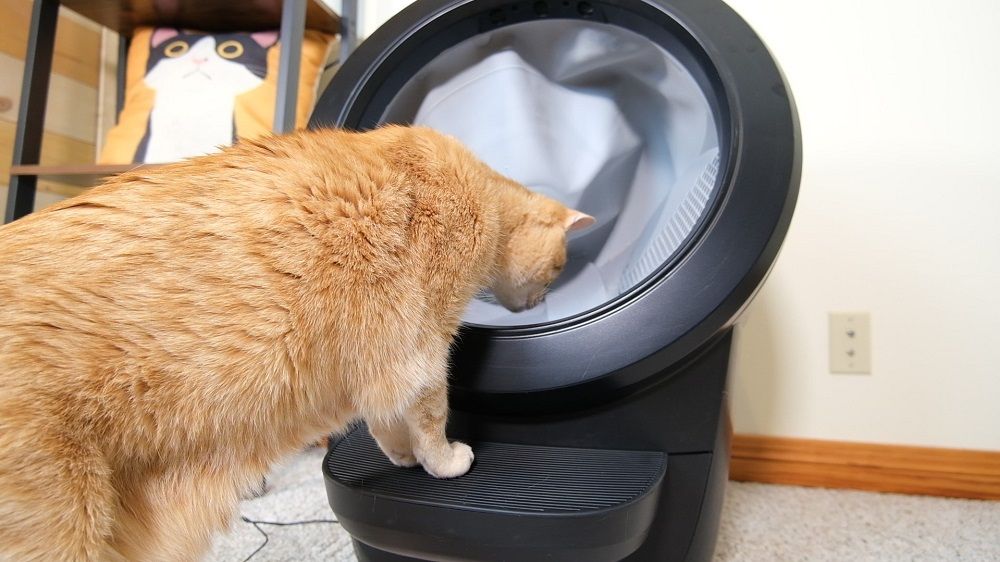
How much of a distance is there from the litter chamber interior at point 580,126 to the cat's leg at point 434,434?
0.28 metres

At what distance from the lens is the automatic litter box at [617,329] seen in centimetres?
75

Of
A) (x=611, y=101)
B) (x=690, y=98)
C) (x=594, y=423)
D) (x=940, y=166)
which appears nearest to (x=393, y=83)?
(x=611, y=101)

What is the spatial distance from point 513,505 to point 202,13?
1.42 meters

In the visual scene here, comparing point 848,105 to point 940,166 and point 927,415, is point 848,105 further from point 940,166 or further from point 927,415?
point 927,415

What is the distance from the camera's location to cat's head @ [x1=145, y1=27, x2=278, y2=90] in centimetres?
148

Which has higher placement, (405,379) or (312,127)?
(312,127)

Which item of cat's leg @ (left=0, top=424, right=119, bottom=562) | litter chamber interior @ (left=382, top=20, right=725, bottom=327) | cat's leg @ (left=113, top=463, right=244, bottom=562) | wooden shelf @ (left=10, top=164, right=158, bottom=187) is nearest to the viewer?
cat's leg @ (left=0, top=424, right=119, bottom=562)

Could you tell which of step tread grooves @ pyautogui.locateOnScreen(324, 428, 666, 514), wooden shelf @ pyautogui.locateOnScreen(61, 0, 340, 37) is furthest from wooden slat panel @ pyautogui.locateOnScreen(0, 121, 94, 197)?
step tread grooves @ pyautogui.locateOnScreen(324, 428, 666, 514)

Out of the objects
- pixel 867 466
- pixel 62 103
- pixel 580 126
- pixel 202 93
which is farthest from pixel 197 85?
pixel 867 466

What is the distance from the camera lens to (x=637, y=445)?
0.84 m

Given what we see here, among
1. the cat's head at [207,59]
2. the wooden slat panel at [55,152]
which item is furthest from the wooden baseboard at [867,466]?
the wooden slat panel at [55,152]

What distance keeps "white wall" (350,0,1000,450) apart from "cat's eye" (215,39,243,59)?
1174 mm

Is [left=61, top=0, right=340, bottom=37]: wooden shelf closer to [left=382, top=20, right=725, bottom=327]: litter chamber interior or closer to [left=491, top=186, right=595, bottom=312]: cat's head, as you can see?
[left=382, top=20, right=725, bottom=327]: litter chamber interior

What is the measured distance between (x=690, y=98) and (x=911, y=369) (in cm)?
74
